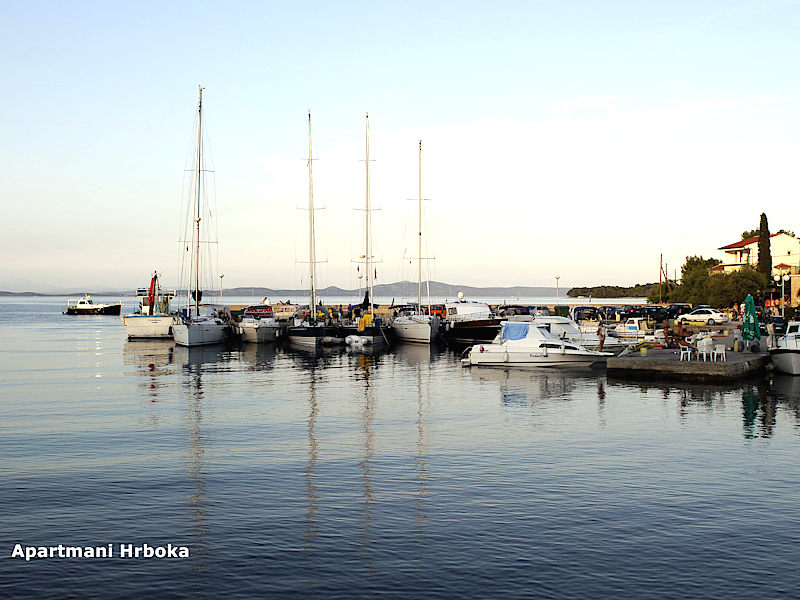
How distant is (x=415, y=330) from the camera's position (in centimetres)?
6384

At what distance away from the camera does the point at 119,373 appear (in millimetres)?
40844

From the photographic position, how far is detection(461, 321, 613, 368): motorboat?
40500 millimetres

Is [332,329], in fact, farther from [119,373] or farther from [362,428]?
[362,428]

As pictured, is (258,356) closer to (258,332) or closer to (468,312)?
(258,332)

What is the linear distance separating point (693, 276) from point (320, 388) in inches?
3821

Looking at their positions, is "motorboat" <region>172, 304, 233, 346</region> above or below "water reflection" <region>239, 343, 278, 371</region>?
above

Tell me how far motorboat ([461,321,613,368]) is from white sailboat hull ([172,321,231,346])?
2560cm

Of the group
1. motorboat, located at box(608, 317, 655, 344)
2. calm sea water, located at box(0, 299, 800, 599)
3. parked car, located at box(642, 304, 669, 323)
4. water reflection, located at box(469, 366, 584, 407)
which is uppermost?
parked car, located at box(642, 304, 669, 323)

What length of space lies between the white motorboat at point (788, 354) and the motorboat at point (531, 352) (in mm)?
7855

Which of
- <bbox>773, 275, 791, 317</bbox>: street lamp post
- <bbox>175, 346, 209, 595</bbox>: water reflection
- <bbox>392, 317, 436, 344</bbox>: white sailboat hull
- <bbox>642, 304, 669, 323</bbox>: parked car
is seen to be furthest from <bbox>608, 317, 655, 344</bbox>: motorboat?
<bbox>175, 346, 209, 595</bbox>: water reflection

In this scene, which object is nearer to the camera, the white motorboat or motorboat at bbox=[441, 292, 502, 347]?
the white motorboat

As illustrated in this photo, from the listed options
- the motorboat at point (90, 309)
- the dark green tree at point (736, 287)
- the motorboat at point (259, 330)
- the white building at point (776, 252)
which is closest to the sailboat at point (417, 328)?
the motorboat at point (259, 330)

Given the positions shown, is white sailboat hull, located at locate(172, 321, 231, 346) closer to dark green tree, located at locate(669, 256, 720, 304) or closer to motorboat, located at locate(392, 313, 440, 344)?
motorboat, located at locate(392, 313, 440, 344)

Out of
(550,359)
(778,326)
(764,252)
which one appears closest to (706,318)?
(778,326)
